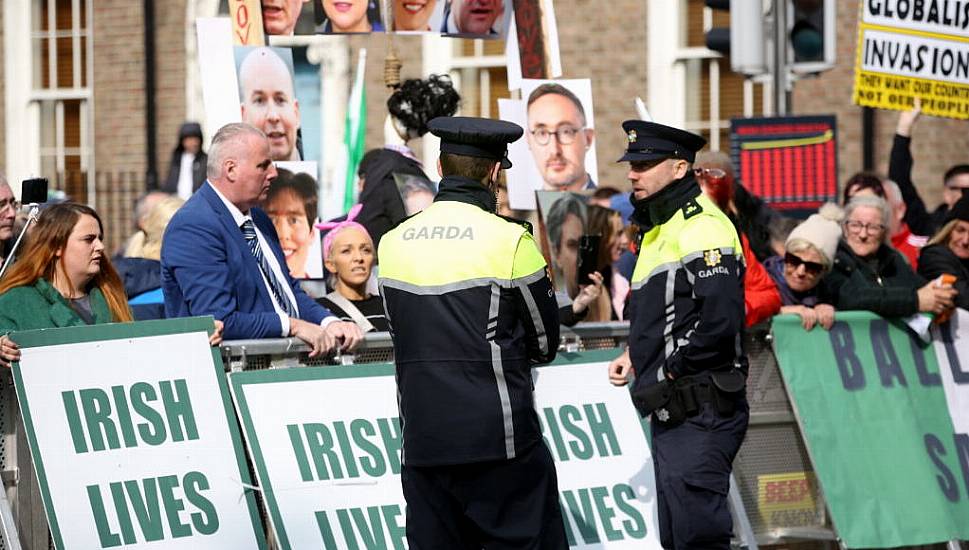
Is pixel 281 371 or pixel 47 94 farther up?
pixel 47 94

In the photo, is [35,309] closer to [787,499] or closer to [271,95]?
[271,95]

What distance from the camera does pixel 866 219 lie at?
905 cm

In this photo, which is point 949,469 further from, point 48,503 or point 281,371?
point 48,503

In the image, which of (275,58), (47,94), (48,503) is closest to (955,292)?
(275,58)

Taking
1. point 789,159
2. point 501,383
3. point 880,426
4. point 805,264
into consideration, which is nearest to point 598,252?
point 805,264

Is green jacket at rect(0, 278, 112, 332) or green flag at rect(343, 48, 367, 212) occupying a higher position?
green flag at rect(343, 48, 367, 212)

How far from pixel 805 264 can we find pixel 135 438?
3731 millimetres

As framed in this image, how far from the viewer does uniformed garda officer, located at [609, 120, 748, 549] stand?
6844 millimetres

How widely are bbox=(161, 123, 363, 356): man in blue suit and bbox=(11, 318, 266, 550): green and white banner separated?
0.61 ft

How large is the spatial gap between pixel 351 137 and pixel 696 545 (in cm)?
548

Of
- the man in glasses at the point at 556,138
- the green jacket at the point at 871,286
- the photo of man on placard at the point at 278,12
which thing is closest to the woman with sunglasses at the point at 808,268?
the green jacket at the point at 871,286

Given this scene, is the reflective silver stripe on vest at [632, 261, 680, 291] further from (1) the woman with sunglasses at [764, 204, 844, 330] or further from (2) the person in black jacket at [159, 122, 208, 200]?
(2) the person in black jacket at [159, 122, 208, 200]

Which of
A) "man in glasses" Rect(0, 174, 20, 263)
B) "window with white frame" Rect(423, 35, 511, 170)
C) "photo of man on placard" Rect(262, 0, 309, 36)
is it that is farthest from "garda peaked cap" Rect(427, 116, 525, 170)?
"window with white frame" Rect(423, 35, 511, 170)

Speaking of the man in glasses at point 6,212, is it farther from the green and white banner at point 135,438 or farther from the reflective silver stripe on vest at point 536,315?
the reflective silver stripe on vest at point 536,315
